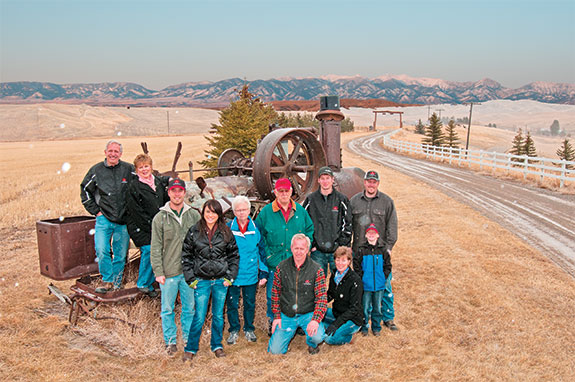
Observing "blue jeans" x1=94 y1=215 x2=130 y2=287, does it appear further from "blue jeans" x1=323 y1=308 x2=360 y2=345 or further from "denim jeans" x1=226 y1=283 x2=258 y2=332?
"blue jeans" x1=323 y1=308 x2=360 y2=345

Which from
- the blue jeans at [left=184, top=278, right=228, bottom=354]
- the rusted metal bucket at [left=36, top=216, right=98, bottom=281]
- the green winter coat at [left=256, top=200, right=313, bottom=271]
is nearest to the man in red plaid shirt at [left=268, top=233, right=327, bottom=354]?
the green winter coat at [left=256, top=200, right=313, bottom=271]

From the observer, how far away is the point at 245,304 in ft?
16.6

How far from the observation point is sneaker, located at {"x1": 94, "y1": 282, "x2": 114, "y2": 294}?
5227mm

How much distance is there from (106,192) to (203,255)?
1.67 meters

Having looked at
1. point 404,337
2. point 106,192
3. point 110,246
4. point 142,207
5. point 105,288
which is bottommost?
point 404,337

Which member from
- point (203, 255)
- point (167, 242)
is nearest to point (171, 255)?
point (167, 242)

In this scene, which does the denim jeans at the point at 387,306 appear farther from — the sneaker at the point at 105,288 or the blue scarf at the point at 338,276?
the sneaker at the point at 105,288

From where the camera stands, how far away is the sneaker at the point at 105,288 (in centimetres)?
523

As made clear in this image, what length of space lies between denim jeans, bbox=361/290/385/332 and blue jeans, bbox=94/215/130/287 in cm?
304

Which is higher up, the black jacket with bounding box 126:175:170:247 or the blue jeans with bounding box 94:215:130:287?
the black jacket with bounding box 126:175:170:247

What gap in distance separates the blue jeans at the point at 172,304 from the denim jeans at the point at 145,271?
0.63 meters

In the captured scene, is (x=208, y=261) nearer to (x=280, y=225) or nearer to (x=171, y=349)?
(x=280, y=225)

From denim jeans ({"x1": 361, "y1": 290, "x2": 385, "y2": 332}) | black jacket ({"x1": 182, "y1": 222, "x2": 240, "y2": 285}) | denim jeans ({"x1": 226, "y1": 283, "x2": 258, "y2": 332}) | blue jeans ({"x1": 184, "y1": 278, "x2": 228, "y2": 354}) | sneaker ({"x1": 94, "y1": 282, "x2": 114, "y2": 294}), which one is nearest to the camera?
black jacket ({"x1": 182, "y1": 222, "x2": 240, "y2": 285})

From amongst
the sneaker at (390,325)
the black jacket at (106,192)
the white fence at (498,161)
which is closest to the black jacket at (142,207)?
the black jacket at (106,192)
